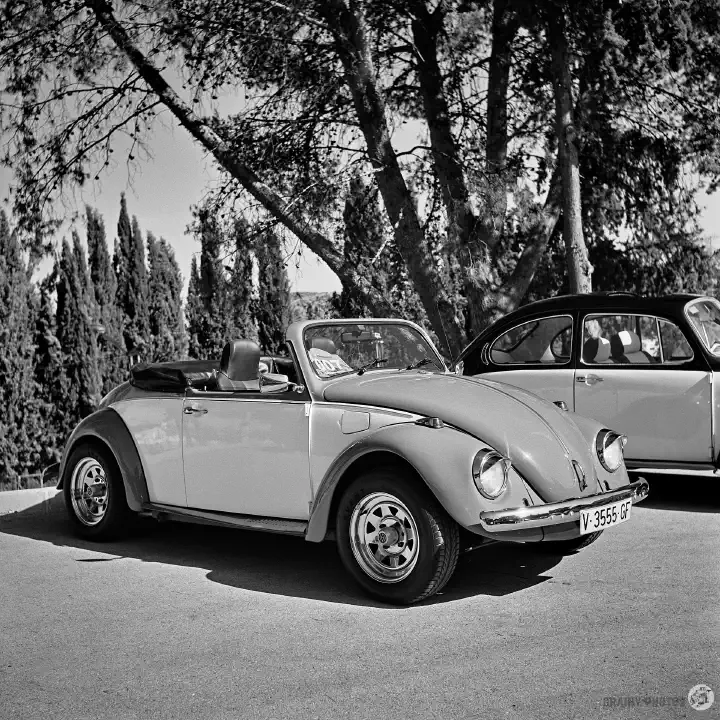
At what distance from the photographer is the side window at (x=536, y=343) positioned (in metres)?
8.80

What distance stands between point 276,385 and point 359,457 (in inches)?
37.7

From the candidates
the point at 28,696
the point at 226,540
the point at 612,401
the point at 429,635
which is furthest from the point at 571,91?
the point at 28,696

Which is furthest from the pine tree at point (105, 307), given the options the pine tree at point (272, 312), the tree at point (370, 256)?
the tree at point (370, 256)

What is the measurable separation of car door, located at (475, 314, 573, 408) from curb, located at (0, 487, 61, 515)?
425cm

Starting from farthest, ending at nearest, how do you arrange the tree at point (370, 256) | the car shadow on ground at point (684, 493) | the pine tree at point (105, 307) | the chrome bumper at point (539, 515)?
the pine tree at point (105, 307) < the tree at point (370, 256) < the car shadow on ground at point (684, 493) < the chrome bumper at point (539, 515)

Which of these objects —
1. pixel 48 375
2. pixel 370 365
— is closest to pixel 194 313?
pixel 48 375

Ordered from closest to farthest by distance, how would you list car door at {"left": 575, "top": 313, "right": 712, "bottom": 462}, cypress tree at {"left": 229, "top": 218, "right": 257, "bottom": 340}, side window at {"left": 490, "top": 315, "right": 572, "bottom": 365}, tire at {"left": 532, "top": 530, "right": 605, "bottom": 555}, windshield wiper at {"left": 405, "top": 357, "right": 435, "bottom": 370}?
1. tire at {"left": 532, "top": 530, "right": 605, "bottom": 555}
2. windshield wiper at {"left": 405, "top": 357, "right": 435, "bottom": 370}
3. car door at {"left": 575, "top": 313, "right": 712, "bottom": 462}
4. side window at {"left": 490, "top": 315, "right": 572, "bottom": 365}
5. cypress tree at {"left": 229, "top": 218, "right": 257, "bottom": 340}

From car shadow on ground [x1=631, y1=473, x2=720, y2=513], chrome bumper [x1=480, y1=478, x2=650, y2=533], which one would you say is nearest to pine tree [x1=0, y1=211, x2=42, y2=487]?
car shadow on ground [x1=631, y1=473, x2=720, y2=513]

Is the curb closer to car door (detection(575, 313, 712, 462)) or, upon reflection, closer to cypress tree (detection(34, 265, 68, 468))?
car door (detection(575, 313, 712, 462))

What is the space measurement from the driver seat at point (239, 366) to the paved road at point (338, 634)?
46.9 inches

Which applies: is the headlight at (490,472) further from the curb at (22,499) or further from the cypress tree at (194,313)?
the cypress tree at (194,313)

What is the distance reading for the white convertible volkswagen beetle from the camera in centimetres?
511

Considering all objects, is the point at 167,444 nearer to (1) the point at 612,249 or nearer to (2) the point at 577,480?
(2) the point at 577,480

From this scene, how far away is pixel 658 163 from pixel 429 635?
12889mm
